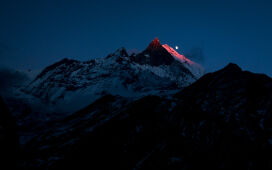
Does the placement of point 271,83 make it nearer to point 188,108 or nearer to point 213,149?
point 188,108

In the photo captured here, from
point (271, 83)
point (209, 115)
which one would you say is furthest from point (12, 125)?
point (271, 83)

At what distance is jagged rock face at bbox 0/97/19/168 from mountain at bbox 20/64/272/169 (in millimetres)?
32885

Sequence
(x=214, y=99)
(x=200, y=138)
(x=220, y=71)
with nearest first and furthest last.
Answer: (x=200, y=138)
(x=214, y=99)
(x=220, y=71)

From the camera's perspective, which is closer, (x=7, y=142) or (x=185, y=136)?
(x=7, y=142)

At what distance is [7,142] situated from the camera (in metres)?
25.1

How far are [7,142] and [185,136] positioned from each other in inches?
1909

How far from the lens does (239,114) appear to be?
69875 mm

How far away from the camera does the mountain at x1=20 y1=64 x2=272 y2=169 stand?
55.2m

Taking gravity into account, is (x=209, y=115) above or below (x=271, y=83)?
below

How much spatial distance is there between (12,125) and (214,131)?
5284 centimetres

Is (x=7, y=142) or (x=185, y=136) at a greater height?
(x=7, y=142)

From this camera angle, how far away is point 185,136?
64250mm

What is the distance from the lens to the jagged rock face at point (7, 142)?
24314mm

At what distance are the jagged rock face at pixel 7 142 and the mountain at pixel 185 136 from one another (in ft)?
108
